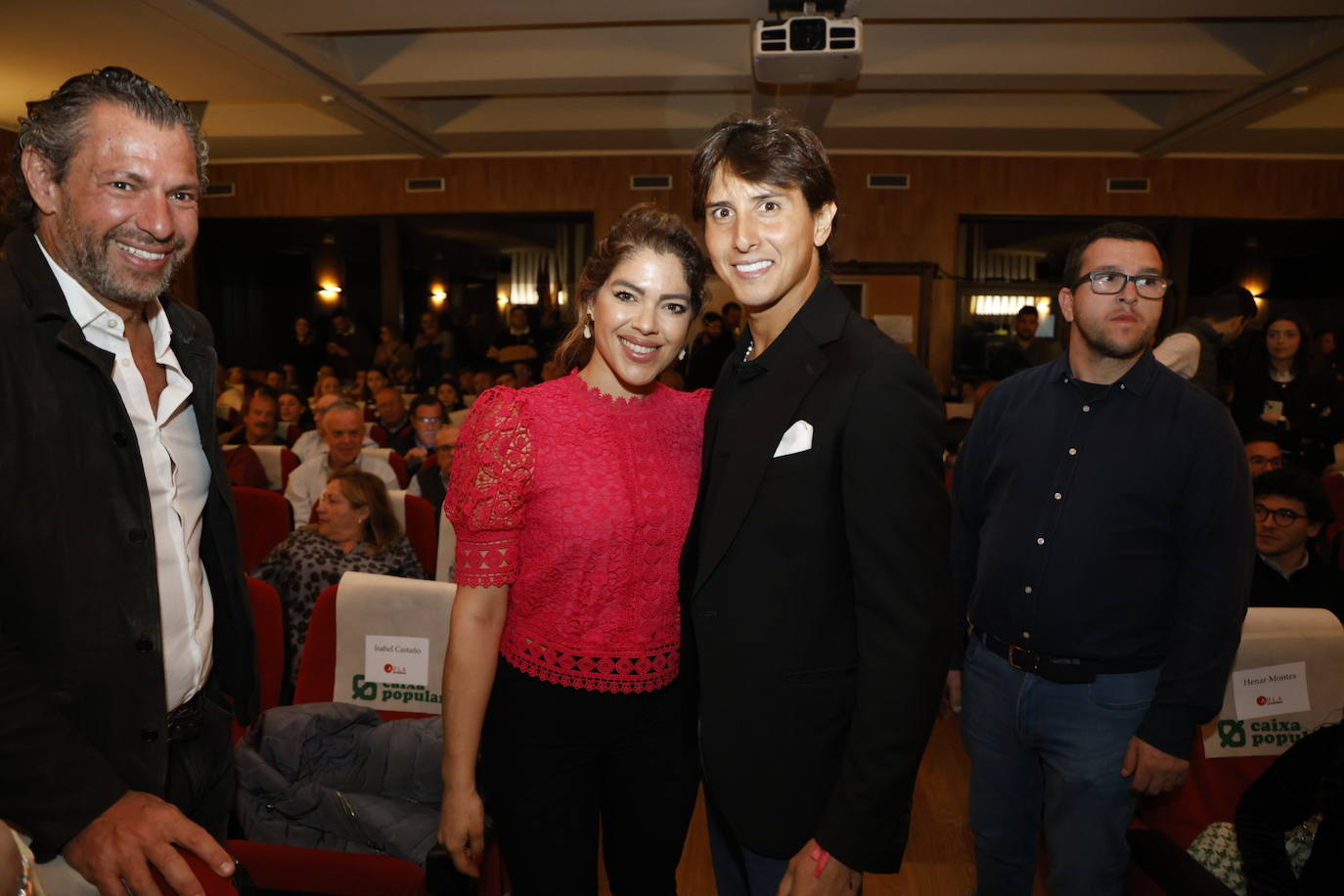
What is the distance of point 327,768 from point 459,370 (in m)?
8.32

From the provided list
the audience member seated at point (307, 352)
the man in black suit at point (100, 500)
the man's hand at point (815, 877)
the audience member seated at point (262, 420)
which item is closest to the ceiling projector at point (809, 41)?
the audience member seated at point (262, 420)

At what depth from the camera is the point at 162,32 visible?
5.56 m

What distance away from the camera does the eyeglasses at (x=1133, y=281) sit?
1.85 meters

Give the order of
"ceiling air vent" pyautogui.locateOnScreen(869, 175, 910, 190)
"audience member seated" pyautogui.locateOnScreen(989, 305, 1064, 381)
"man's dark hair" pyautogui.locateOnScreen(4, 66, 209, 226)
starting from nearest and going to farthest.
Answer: "man's dark hair" pyautogui.locateOnScreen(4, 66, 209, 226)
"audience member seated" pyautogui.locateOnScreen(989, 305, 1064, 381)
"ceiling air vent" pyautogui.locateOnScreen(869, 175, 910, 190)

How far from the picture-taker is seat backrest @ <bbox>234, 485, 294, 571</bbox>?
3.99 meters

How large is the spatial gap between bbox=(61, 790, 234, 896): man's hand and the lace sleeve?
0.53 meters

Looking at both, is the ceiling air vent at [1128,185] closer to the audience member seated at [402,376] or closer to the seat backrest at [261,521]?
the audience member seated at [402,376]

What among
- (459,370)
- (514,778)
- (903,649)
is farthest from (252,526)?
(459,370)

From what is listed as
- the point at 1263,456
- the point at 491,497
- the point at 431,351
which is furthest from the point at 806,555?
the point at 431,351

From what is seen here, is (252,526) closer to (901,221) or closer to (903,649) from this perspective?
(903,649)

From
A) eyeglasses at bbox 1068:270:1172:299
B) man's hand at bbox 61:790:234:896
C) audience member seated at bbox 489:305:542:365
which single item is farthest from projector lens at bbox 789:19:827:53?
audience member seated at bbox 489:305:542:365

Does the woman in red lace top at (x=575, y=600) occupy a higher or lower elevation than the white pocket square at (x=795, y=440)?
lower

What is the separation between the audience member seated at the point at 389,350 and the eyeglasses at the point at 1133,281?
8.64 meters

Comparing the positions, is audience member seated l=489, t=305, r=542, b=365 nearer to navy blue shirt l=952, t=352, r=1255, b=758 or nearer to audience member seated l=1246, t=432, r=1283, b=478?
audience member seated l=1246, t=432, r=1283, b=478
